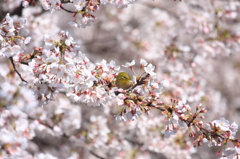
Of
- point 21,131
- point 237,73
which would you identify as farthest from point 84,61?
point 237,73

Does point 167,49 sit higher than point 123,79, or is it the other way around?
point 123,79

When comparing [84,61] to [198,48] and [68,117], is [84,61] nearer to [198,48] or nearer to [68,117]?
[68,117]

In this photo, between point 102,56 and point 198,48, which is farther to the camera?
point 102,56

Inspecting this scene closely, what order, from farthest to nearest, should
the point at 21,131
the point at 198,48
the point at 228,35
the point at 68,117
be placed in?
the point at 198,48 → the point at 228,35 → the point at 68,117 → the point at 21,131

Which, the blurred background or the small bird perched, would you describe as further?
the blurred background

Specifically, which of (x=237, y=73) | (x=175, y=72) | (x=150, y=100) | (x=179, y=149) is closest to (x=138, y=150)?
(x=179, y=149)

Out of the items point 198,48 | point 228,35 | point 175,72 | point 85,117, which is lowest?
point 85,117

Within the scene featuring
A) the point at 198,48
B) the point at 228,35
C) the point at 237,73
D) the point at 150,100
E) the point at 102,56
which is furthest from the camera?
the point at 237,73

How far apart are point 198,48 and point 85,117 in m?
2.67

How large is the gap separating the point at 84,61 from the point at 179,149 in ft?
7.68

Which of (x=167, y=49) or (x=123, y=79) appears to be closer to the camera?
(x=123, y=79)

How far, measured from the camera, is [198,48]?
15.7 feet

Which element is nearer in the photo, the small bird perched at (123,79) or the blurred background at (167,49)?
the small bird perched at (123,79)

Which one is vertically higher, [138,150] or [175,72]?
[175,72]
